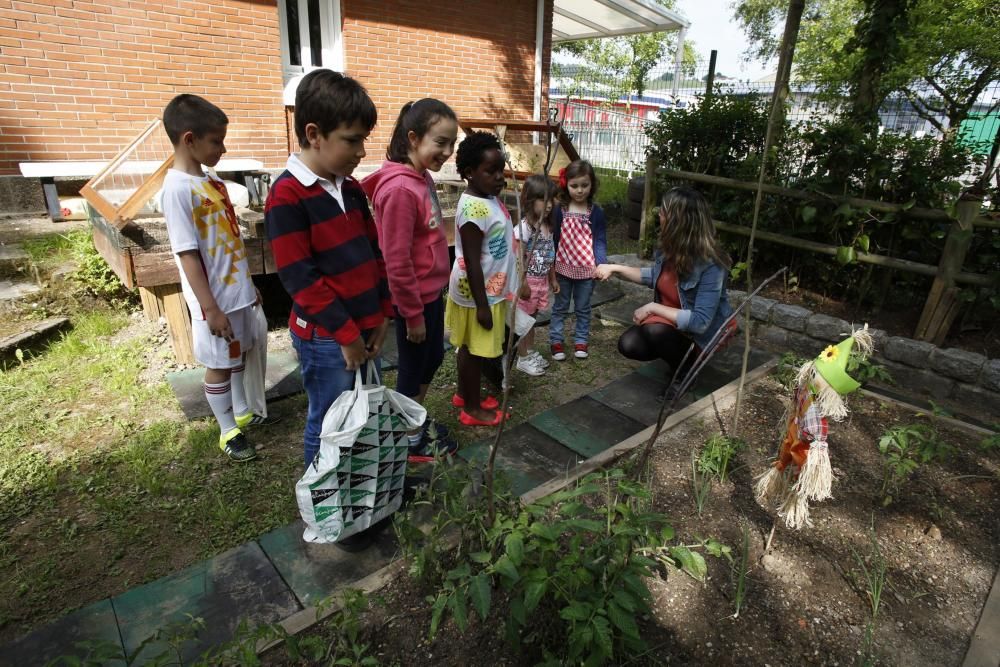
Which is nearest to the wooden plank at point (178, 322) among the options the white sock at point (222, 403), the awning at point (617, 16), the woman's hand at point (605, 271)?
the white sock at point (222, 403)

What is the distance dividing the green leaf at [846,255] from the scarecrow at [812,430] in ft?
8.03

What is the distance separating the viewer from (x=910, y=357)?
398cm

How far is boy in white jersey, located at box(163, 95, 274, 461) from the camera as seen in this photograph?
2492 mm

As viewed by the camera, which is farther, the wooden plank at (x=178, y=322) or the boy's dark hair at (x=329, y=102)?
the wooden plank at (x=178, y=322)

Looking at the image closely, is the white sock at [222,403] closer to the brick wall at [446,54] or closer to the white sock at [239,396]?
the white sock at [239,396]

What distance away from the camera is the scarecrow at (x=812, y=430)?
6.38 ft

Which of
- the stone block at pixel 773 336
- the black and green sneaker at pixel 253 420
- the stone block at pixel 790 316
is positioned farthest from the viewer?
the stone block at pixel 773 336

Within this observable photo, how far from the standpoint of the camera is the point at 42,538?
7.87 ft

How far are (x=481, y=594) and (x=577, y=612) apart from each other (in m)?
0.25

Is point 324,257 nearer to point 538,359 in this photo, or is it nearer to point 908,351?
point 538,359

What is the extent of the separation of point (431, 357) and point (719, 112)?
419 cm

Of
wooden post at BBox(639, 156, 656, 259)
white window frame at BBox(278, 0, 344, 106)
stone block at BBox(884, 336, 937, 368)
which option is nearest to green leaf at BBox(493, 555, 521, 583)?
stone block at BBox(884, 336, 937, 368)

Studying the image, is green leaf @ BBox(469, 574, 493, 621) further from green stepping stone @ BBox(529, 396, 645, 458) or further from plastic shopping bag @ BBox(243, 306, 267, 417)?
plastic shopping bag @ BBox(243, 306, 267, 417)

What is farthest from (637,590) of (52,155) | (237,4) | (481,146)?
(237,4)
